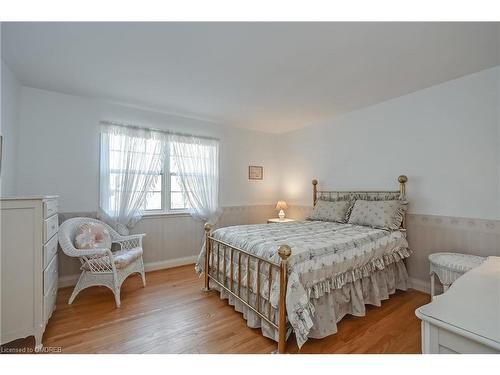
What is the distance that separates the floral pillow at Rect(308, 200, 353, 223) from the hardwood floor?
1142mm

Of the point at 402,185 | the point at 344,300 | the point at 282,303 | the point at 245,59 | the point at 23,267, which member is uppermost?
the point at 245,59

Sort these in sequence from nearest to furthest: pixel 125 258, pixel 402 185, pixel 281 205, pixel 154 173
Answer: pixel 125 258, pixel 402 185, pixel 154 173, pixel 281 205

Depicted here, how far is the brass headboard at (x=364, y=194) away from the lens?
9.77 feet

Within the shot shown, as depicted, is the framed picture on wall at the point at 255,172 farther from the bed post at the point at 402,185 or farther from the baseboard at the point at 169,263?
the bed post at the point at 402,185

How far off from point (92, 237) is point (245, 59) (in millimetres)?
2658

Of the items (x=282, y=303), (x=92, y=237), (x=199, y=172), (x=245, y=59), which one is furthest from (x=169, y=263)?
(x=245, y=59)

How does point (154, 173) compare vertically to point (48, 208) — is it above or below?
above

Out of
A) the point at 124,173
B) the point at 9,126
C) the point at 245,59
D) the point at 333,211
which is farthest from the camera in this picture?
the point at 333,211

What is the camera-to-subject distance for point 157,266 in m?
3.59

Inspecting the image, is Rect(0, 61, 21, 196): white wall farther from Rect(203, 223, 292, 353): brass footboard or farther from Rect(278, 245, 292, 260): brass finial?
Rect(278, 245, 292, 260): brass finial

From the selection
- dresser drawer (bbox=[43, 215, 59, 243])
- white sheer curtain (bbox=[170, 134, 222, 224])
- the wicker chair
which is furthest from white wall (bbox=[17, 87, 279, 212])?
dresser drawer (bbox=[43, 215, 59, 243])

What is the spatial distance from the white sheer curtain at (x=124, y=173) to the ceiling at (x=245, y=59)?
1.72 feet

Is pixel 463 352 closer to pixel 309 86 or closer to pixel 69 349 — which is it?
pixel 69 349

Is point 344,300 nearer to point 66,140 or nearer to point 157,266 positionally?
point 157,266
